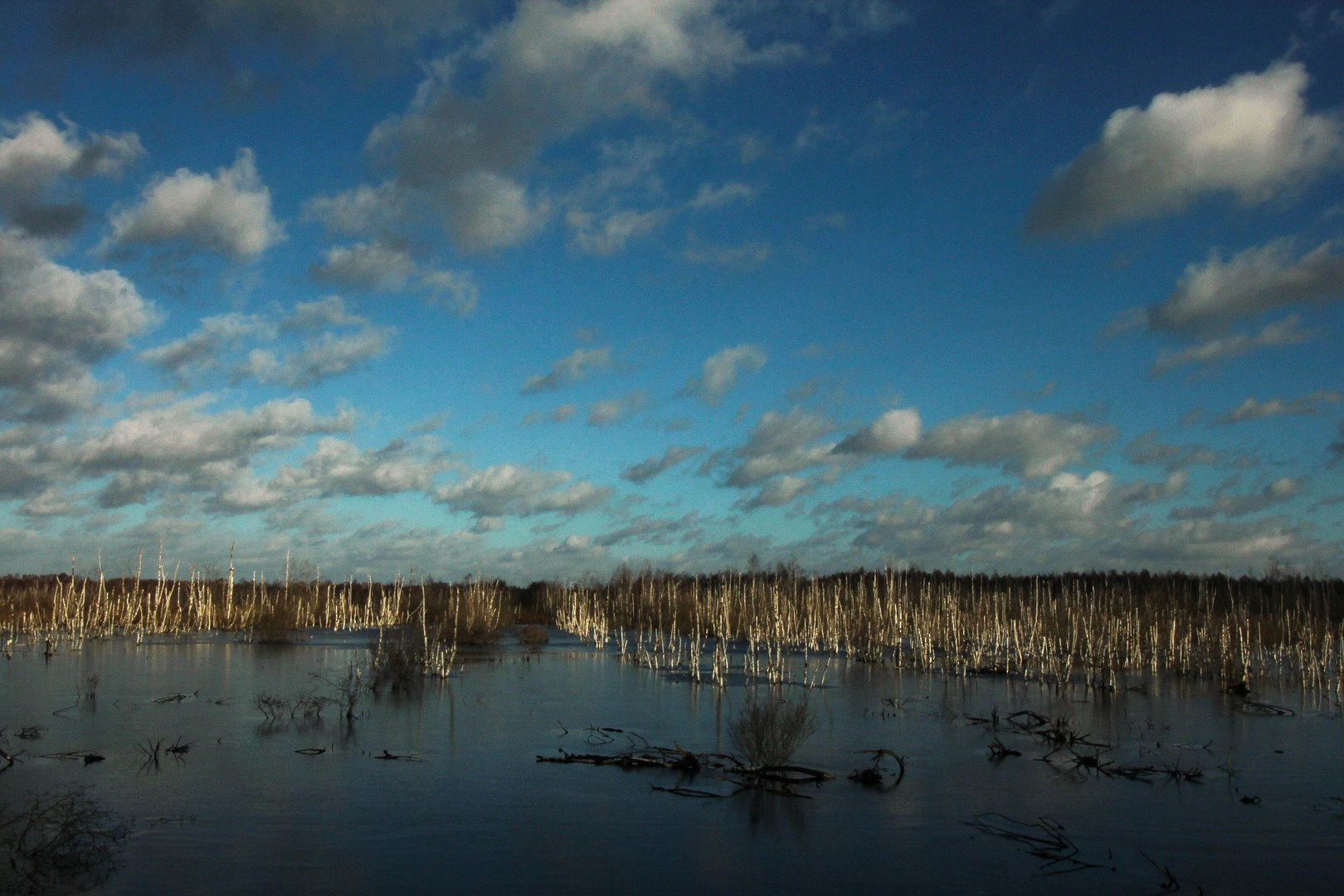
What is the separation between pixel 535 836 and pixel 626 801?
1.40 m

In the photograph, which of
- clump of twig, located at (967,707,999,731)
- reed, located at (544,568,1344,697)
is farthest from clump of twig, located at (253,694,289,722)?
clump of twig, located at (967,707,999,731)

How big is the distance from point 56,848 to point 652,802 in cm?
486

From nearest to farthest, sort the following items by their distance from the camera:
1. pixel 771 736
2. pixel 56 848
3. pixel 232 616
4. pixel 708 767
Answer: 1. pixel 56 848
2. pixel 771 736
3. pixel 708 767
4. pixel 232 616

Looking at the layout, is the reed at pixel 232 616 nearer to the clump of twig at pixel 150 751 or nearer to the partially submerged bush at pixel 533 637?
the partially submerged bush at pixel 533 637

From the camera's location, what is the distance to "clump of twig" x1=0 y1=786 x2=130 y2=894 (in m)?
6.64

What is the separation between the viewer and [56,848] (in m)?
7.06

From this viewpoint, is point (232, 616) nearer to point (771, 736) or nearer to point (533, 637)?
point (533, 637)

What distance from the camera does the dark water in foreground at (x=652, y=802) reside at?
284 inches

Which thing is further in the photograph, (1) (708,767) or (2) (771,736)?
(1) (708,767)

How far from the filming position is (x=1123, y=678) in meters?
18.0

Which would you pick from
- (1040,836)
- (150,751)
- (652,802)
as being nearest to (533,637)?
(150,751)

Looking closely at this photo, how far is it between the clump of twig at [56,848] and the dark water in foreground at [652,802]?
25cm

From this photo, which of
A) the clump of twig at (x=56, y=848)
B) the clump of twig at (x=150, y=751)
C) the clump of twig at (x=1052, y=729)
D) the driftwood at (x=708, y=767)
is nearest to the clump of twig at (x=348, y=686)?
the clump of twig at (x=150, y=751)

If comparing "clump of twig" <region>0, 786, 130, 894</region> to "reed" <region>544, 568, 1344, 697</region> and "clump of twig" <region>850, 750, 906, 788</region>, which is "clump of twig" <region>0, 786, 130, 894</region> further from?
"reed" <region>544, 568, 1344, 697</region>
